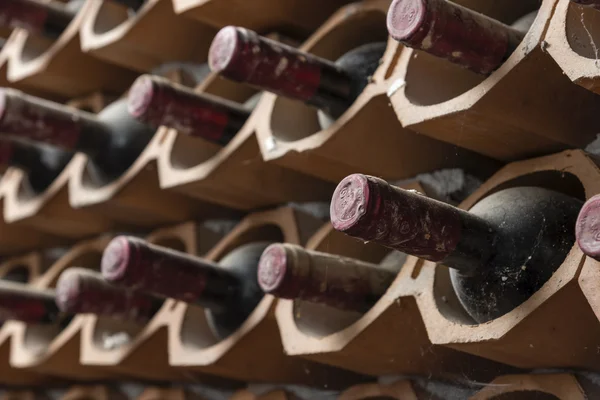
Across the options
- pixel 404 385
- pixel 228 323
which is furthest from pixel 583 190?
pixel 228 323

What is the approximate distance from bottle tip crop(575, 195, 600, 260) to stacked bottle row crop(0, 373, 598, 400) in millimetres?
152

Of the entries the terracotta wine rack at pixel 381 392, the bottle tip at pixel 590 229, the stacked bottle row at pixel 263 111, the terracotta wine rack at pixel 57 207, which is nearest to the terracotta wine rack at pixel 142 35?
the stacked bottle row at pixel 263 111

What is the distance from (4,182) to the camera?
1.12 meters

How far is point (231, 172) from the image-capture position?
2.69ft

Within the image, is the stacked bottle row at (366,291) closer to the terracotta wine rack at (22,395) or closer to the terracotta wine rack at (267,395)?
the terracotta wine rack at (267,395)

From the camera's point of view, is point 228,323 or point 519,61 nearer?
point 519,61

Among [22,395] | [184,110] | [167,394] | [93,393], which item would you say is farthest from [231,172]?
[22,395]

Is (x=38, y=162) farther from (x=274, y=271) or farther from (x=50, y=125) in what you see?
(x=274, y=271)

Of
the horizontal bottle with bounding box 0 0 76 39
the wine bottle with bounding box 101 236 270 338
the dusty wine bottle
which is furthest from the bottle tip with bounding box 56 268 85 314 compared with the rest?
the horizontal bottle with bounding box 0 0 76 39

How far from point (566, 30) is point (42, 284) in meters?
0.79

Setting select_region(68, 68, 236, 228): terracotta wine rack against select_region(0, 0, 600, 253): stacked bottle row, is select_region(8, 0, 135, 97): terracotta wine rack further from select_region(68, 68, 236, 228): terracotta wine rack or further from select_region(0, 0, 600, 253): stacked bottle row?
select_region(68, 68, 236, 228): terracotta wine rack

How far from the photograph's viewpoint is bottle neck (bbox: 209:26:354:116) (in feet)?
2.18

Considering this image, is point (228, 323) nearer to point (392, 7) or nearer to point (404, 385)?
point (404, 385)

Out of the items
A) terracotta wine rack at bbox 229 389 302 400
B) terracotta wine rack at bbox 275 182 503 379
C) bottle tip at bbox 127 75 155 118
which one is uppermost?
bottle tip at bbox 127 75 155 118
